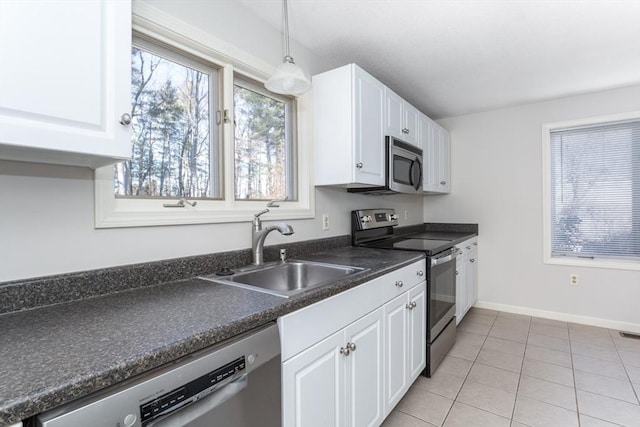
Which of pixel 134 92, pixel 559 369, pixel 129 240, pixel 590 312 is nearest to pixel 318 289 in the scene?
pixel 129 240

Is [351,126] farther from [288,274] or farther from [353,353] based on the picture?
[353,353]

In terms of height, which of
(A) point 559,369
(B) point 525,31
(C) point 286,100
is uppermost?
(B) point 525,31

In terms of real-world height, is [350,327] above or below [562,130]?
below

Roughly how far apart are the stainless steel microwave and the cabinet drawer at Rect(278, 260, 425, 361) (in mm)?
830

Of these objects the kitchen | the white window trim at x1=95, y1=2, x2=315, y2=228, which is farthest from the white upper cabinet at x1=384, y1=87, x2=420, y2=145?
the white window trim at x1=95, y1=2, x2=315, y2=228

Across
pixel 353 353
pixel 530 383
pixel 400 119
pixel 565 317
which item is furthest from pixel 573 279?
pixel 353 353

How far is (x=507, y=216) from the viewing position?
11.6ft

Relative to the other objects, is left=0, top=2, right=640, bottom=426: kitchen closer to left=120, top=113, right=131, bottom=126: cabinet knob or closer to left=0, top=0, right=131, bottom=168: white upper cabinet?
left=0, top=0, right=131, bottom=168: white upper cabinet

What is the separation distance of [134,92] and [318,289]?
1169 millimetres

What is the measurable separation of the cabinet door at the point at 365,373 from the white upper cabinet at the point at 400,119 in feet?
4.87

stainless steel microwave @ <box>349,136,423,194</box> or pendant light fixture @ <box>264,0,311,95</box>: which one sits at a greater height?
pendant light fixture @ <box>264,0,311,95</box>

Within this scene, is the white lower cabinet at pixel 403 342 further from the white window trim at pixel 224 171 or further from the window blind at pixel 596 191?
the window blind at pixel 596 191

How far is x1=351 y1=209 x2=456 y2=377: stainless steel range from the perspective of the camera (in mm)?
2157

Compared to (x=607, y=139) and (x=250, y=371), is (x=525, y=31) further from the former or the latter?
(x=250, y=371)
